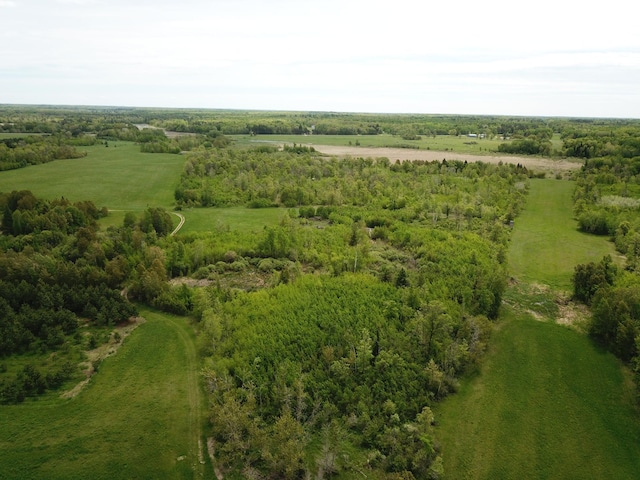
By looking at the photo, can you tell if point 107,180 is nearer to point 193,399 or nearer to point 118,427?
point 193,399

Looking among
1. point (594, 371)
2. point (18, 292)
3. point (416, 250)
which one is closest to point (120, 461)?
point (18, 292)

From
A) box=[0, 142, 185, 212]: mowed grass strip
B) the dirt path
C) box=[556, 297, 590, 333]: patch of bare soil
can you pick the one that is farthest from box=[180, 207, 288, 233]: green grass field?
the dirt path

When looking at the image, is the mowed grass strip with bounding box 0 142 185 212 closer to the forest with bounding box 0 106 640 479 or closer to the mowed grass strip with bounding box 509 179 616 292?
the forest with bounding box 0 106 640 479

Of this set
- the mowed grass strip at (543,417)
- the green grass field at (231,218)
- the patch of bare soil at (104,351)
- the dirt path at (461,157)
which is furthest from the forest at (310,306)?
the dirt path at (461,157)

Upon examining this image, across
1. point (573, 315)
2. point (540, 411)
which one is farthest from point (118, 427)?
point (573, 315)

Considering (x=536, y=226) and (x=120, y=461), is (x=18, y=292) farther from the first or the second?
(x=536, y=226)

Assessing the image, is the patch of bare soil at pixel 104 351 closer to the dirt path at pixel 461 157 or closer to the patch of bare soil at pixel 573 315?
the patch of bare soil at pixel 573 315
